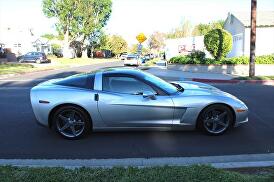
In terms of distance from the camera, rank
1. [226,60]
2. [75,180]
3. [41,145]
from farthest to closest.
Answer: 1. [226,60]
2. [41,145]
3. [75,180]

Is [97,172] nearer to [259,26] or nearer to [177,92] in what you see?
[177,92]

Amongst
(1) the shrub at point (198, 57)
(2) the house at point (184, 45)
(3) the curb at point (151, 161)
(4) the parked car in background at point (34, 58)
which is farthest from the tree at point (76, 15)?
(3) the curb at point (151, 161)

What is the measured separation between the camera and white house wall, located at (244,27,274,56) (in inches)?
1241

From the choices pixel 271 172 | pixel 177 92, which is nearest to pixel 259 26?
pixel 177 92

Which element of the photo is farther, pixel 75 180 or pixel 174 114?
pixel 174 114

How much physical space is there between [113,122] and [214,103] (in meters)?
1.85

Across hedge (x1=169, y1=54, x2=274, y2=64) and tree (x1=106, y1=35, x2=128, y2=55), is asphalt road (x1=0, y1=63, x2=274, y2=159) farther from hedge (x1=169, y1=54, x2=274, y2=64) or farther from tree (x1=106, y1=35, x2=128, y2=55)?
tree (x1=106, y1=35, x2=128, y2=55)

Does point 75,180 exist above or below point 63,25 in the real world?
below

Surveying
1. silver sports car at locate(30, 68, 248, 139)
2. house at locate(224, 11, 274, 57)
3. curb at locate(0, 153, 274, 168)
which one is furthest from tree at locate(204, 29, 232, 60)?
curb at locate(0, 153, 274, 168)

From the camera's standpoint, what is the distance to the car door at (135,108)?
23.1ft

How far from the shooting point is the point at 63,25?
6562 centimetres

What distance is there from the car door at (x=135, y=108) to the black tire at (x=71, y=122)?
351mm

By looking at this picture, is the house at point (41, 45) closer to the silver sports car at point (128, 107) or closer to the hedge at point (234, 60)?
the hedge at point (234, 60)

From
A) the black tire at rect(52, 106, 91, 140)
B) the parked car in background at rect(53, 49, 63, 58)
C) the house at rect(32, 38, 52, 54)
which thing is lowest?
the black tire at rect(52, 106, 91, 140)
